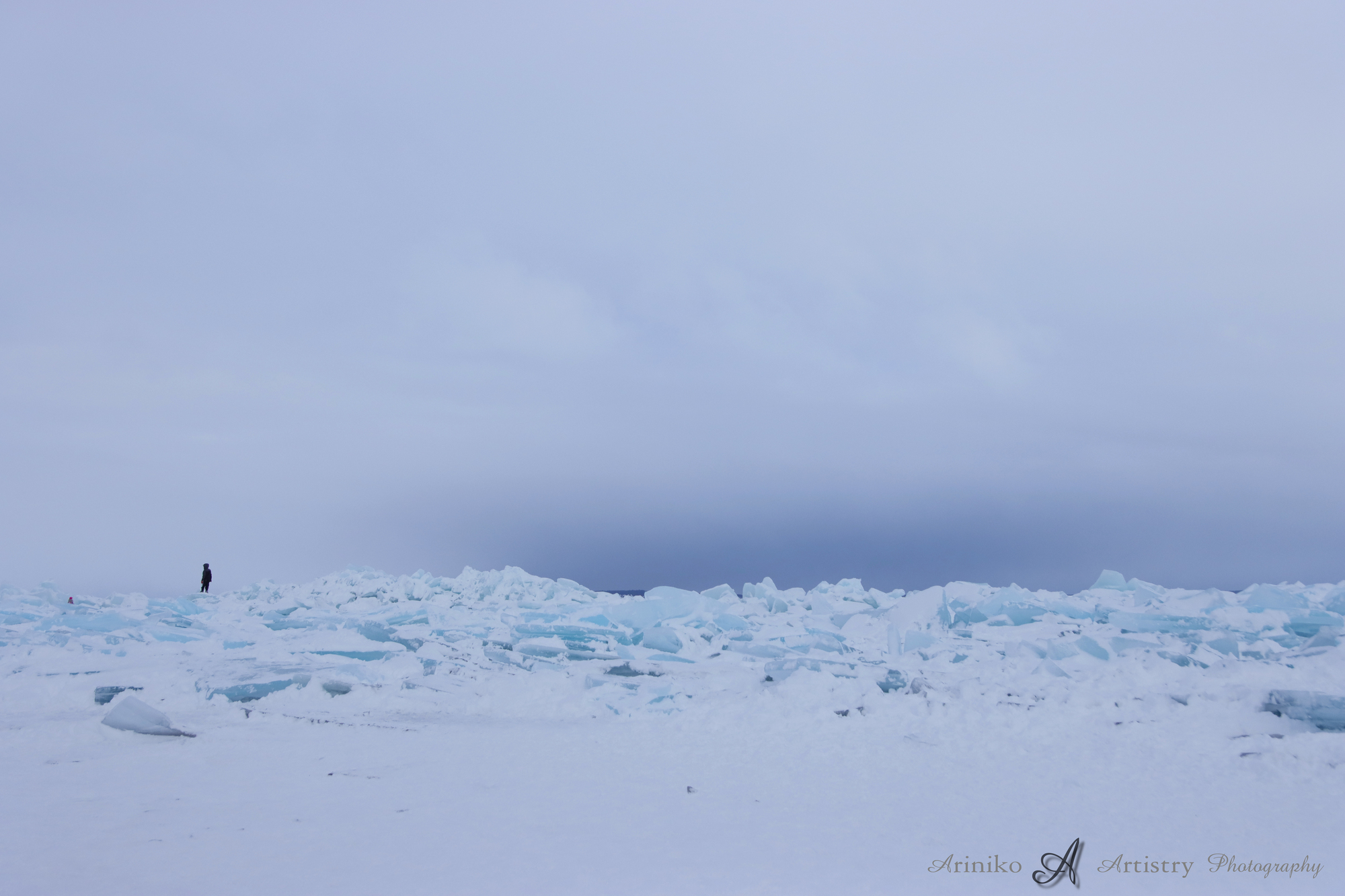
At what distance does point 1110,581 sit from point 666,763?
10976 millimetres

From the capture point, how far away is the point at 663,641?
7.43 metres

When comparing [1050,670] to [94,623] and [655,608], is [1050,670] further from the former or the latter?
[94,623]

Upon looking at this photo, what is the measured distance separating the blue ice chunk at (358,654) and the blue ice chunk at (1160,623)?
697 centimetres

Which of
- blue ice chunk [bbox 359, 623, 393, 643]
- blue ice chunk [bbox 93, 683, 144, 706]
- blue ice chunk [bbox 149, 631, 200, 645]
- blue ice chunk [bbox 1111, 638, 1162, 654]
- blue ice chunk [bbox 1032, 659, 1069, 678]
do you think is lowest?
blue ice chunk [bbox 149, 631, 200, 645]

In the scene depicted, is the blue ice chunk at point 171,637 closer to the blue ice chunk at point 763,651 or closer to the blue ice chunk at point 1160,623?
the blue ice chunk at point 763,651

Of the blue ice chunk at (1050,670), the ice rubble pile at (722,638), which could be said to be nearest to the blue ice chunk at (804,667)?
the ice rubble pile at (722,638)

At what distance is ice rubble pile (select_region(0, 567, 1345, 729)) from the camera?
17.2 ft

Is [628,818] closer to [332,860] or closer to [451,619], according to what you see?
[332,860]

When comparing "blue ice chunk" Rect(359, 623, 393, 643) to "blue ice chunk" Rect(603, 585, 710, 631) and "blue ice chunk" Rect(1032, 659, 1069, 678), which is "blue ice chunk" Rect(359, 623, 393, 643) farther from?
"blue ice chunk" Rect(1032, 659, 1069, 678)

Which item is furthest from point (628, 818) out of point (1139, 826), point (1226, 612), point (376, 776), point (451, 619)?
point (1226, 612)

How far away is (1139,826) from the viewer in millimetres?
2797

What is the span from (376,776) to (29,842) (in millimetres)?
1179

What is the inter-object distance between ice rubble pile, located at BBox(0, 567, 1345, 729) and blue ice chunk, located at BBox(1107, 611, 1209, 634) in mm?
23

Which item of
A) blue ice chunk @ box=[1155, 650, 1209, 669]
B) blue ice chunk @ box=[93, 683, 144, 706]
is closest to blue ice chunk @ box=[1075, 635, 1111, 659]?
blue ice chunk @ box=[1155, 650, 1209, 669]
